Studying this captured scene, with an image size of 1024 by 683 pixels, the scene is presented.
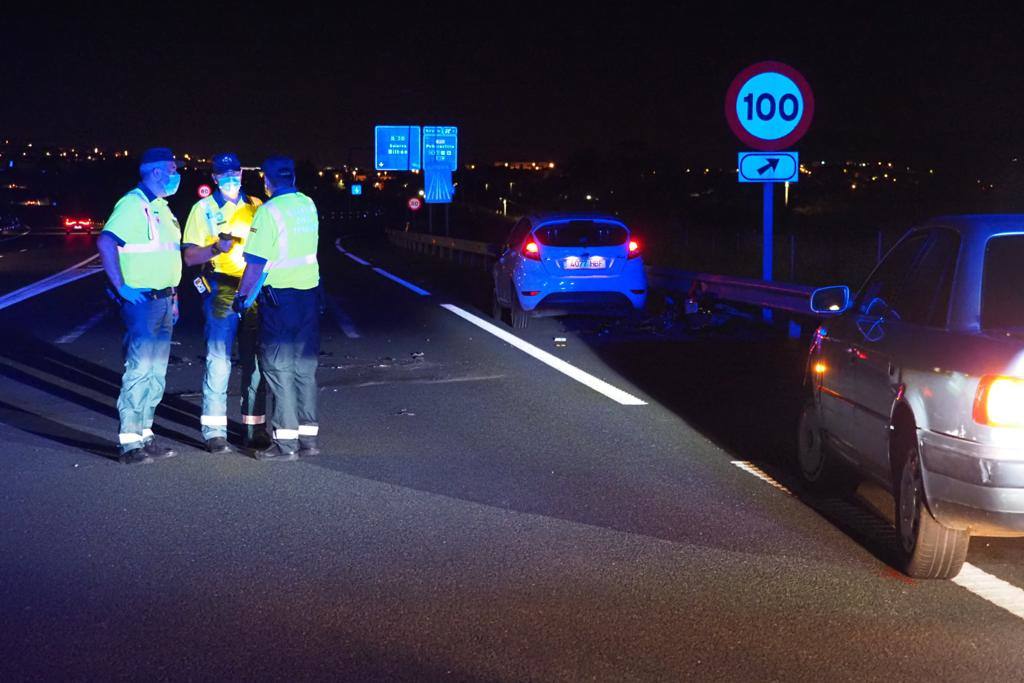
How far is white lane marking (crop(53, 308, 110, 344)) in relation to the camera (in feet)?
54.2

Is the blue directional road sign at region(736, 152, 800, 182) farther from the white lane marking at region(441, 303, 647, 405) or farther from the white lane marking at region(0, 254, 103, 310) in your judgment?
the white lane marking at region(0, 254, 103, 310)

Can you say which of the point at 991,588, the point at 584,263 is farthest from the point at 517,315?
the point at 991,588

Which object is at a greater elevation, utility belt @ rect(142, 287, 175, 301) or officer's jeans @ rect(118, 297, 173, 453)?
utility belt @ rect(142, 287, 175, 301)

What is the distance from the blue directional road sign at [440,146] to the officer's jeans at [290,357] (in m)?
62.3

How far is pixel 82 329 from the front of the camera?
18.0m

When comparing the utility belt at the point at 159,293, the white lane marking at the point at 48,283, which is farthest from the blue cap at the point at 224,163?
the white lane marking at the point at 48,283

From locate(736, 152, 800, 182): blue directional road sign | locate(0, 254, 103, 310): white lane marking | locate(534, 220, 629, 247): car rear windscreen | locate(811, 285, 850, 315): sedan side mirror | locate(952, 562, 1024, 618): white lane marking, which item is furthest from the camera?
locate(0, 254, 103, 310): white lane marking

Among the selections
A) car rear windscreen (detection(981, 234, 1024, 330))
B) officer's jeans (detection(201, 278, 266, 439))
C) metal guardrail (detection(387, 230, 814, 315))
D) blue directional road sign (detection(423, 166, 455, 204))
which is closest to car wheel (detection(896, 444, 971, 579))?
car rear windscreen (detection(981, 234, 1024, 330))

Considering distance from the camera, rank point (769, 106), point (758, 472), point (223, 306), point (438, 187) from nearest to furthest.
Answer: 1. point (758, 472)
2. point (223, 306)
3. point (769, 106)
4. point (438, 187)

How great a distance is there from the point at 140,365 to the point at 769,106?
10005mm

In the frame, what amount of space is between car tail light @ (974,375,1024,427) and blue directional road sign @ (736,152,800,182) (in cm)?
1187

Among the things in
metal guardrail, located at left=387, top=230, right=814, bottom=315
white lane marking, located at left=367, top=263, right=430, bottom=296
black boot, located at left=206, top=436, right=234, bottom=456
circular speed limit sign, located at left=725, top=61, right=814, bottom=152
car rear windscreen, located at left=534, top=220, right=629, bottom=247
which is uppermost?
circular speed limit sign, located at left=725, top=61, right=814, bottom=152

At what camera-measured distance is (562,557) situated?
21.0 feet

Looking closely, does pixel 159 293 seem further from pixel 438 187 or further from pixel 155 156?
pixel 438 187
